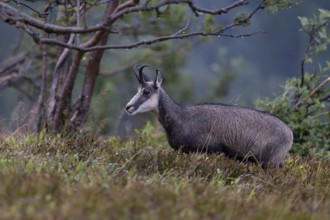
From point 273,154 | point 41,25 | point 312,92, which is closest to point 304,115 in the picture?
point 312,92

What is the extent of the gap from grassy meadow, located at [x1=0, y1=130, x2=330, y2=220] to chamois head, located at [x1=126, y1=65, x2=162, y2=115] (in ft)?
1.67

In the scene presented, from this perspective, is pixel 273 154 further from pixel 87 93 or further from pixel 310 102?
pixel 87 93

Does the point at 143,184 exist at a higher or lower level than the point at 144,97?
lower

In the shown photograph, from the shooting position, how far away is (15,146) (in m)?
7.88

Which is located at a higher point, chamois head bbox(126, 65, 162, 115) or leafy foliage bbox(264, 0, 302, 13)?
leafy foliage bbox(264, 0, 302, 13)

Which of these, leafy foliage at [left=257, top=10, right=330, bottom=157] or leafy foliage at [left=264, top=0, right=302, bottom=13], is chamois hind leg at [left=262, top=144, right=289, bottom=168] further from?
leafy foliage at [left=257, top=10, right=330, bottom=157]

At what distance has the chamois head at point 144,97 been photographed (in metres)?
9.17

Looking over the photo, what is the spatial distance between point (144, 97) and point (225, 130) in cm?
123

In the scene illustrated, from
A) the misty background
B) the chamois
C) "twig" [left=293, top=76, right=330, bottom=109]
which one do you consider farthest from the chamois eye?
the misty background

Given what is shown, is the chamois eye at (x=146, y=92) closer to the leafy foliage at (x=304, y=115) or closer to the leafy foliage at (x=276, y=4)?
the leafy foliage at (x=276, y=4)

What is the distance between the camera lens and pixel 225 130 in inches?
345

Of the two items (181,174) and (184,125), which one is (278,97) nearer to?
(184,125)

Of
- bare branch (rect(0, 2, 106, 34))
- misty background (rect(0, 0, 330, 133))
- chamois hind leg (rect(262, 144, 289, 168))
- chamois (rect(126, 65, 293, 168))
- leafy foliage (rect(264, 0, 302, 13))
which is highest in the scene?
leafy foliage (rect(264, 0, 302, 13))

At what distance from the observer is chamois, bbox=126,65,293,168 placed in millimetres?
8602
